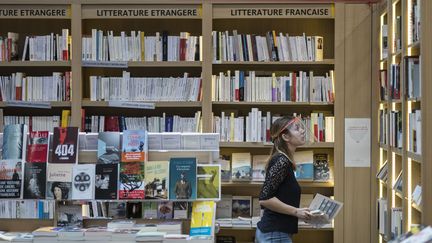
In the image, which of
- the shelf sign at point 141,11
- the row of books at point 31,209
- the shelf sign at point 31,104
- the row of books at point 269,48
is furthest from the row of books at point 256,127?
the row of books at point 31,209

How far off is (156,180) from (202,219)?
0.38 m

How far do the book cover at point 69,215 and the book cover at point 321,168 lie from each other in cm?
283

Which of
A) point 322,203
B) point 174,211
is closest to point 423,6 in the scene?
point 322,203

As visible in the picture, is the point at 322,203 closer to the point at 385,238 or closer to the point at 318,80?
the point at 385,238

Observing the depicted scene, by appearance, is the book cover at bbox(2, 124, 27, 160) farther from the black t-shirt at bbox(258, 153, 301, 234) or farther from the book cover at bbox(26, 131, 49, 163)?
the black t-shirt at bbox(258, 153, 301, 234)

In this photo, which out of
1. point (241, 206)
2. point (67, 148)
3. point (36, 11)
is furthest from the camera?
point (241, 206)

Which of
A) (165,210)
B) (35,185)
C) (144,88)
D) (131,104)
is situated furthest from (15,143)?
(144,88)

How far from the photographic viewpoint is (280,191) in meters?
4.15

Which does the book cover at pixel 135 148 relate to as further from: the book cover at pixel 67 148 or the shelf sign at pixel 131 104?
the shelf sign at pixel 131 104

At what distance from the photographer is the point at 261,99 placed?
6.46 m

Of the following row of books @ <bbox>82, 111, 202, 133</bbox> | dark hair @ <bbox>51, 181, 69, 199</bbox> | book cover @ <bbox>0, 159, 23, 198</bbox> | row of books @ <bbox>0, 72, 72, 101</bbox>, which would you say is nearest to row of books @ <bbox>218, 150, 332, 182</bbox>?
row of books @ <bbox>82, 111, 202, 133</bbox>

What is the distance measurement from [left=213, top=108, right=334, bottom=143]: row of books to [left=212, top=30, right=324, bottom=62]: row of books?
20.8 inches

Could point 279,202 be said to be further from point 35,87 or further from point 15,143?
point 35,87

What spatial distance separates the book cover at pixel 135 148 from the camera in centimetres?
425
